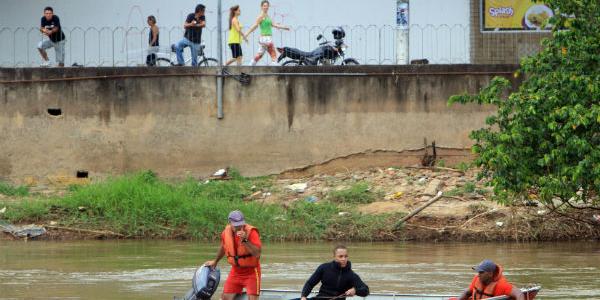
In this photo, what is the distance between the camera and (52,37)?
25.0 metres

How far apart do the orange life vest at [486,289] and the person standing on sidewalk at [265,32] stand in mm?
12335

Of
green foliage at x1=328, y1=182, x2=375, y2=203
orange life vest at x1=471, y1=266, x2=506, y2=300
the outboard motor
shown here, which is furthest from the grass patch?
orange life vest at x1=471, y1=266, x2=506, y2=300

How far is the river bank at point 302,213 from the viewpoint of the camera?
70.4 ft

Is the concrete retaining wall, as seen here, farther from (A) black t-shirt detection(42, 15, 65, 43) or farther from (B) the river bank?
(B) the river bank

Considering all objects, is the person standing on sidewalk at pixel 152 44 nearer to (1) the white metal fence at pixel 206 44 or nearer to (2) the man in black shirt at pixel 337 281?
(1) the white metal fence at pixel 206 44

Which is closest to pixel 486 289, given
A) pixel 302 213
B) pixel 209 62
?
pixel 302 213

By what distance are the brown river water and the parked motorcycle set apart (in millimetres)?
5023

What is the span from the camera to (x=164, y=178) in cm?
2461

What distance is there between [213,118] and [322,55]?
2529 millimetres

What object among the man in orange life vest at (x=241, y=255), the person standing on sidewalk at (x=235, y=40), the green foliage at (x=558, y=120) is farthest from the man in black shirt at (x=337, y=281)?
the person standing on sidewalk at (x=235, y=40)

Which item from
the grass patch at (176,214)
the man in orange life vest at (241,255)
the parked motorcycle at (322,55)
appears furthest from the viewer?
the parked motorcycle at (322,55)

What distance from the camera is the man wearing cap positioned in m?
13.3

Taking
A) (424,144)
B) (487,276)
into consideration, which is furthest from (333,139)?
(487,276)

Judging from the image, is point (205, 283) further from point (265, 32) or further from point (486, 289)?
point (265, 32)
